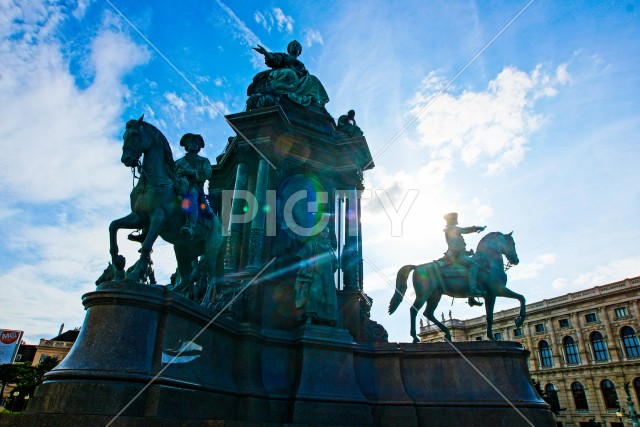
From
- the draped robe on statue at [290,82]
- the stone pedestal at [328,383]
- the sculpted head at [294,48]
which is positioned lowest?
the stone pedestal at [328,383]

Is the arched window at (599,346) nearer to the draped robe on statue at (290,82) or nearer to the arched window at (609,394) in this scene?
the arched window at (609,394)

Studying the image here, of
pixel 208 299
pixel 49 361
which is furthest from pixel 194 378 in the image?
pixel 49 361

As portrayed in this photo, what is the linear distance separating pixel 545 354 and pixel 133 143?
7002cm

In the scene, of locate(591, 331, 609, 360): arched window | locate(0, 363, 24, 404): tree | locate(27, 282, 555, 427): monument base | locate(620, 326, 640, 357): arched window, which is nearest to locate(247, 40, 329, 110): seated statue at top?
locate(27, 282, 555, 427): monument base

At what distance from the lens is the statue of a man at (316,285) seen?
367 inches

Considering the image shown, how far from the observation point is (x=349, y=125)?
526 inches

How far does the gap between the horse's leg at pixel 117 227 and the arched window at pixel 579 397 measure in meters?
66.3

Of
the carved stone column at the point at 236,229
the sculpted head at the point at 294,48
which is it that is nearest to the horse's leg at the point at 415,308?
the carved stone column at the point at 236,229

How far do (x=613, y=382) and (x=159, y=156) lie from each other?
6511cm

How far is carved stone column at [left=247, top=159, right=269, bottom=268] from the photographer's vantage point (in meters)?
9.99

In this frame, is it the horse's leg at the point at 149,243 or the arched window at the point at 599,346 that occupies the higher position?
the arched window at the point at 599,346

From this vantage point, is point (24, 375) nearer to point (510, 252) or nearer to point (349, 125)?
point (349, 125)

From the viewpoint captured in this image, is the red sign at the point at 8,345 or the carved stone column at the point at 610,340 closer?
the red sign at the point at 8,345

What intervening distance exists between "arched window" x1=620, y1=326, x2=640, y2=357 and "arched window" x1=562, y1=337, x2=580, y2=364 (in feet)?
20.5
